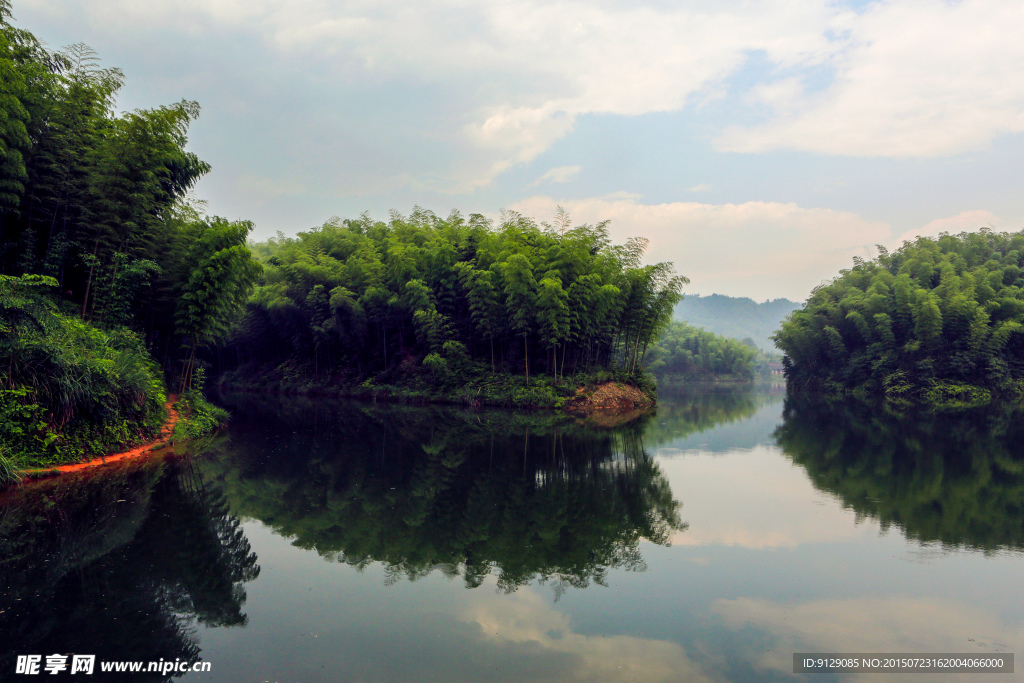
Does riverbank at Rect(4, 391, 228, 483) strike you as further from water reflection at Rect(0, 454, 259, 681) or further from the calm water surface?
the calm water surface

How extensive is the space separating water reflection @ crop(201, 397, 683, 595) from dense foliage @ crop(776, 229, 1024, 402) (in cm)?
2295

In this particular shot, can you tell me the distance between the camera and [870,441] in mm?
14883

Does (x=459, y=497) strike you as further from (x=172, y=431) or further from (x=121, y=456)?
(x=172, y=431)

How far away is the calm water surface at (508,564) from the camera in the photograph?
4.26 metres

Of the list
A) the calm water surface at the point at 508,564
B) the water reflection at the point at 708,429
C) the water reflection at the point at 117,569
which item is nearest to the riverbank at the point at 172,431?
the water reflection at the point at 117,569

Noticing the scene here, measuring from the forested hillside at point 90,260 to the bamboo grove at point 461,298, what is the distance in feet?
21.0

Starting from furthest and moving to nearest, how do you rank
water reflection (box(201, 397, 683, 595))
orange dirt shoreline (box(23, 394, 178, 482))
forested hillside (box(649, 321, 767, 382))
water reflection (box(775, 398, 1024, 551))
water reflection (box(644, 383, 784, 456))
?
forested hillside (box(649, 321, 767, 382)) < water reflection (box(644, 383, 784, 456)) < orange dirt shoreline (box(23, 394, 178, 482)) < water reflection (box(775, 398, 1024, 551)) < water reflection (box(201, 397, 683, 595))

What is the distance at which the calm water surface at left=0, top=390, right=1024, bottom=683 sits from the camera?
426 centimetres

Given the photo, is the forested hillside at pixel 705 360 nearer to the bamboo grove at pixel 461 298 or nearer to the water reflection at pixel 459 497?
the bamboo grove at pixel 461 298

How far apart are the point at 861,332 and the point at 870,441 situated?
70.2ft

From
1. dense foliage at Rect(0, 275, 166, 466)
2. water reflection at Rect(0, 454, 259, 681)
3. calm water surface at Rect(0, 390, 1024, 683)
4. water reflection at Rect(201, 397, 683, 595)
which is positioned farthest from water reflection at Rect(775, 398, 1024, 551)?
dense foliage at Rect(0, 275, 166, 466)

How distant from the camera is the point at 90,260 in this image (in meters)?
12.3

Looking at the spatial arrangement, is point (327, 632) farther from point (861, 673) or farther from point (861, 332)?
point (861, 332)

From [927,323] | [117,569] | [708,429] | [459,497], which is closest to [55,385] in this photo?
[117,569]
